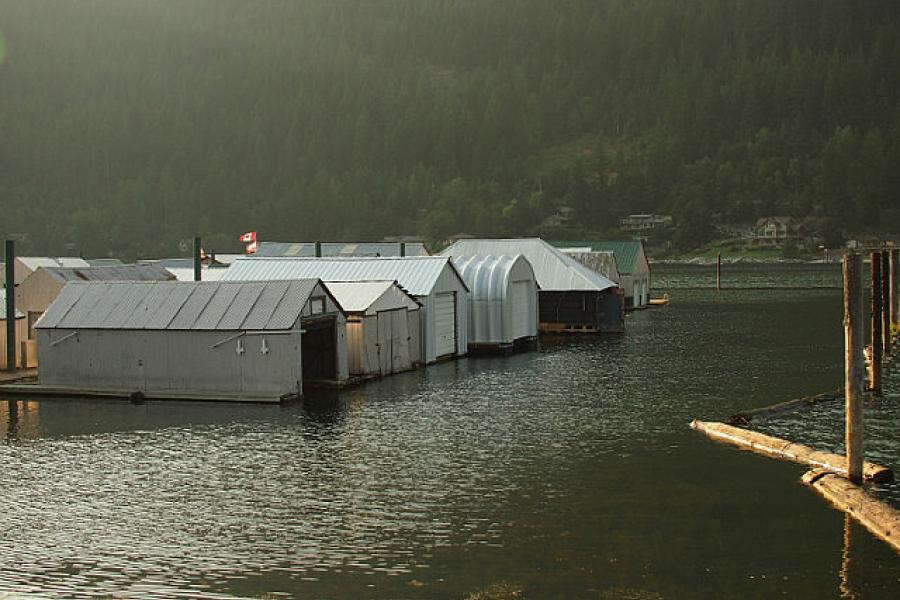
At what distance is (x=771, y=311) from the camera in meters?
86.8

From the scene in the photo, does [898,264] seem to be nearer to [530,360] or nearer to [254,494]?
[530,360]

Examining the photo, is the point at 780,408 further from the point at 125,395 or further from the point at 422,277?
the point at 125,395

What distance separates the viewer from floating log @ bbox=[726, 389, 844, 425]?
33.2 meters

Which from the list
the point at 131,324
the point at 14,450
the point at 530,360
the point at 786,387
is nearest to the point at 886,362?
the point at 786,387

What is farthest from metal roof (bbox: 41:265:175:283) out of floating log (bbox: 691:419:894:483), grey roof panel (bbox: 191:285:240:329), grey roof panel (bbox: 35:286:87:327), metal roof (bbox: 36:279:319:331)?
floating log (bbox: 691:419:894:483)

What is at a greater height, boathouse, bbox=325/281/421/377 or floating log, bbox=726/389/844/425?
boathouse, bbox=325/281/421/377

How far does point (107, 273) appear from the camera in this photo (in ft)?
177

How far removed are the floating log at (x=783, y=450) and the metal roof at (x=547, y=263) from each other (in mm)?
36486

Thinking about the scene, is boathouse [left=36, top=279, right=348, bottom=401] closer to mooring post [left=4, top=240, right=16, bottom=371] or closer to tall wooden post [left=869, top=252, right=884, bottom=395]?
mooring post [left=4, top=240, right=16, bottom=371]

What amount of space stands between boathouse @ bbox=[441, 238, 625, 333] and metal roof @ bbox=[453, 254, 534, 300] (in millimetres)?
11795

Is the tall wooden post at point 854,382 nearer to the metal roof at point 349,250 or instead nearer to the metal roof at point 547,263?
the metal roof at point 547,263

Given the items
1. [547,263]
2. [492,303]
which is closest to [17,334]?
[492,303]

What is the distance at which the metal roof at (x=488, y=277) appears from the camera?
56281 mm

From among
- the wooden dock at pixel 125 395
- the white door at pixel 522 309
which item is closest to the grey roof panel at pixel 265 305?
the wooden dock at pixel 125 395
